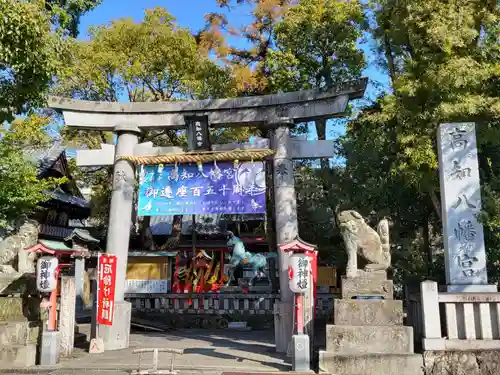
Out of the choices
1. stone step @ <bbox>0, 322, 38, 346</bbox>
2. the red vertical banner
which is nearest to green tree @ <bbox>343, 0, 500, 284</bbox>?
the red vertical banner

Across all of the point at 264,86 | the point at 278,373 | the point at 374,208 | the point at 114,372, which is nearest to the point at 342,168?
the point at 374,208

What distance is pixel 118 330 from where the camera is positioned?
11070 mm

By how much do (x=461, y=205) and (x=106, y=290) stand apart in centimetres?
826

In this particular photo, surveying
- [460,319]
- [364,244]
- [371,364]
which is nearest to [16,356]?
[371,364]

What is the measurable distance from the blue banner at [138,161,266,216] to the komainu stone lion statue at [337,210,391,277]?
2.80m

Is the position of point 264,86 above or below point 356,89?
above

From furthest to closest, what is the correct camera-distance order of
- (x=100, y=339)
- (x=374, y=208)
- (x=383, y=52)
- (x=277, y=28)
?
1. (x=277, y=28)
2. (x=383, y=52)
3. (x=374, y=208)
4. (x=100, y=339)

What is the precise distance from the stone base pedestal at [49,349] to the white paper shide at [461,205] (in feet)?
26.6

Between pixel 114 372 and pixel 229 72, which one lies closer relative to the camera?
pixel 114 372

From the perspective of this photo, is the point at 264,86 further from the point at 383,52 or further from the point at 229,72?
the point at 383,52

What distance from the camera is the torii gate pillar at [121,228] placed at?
11.1 meters

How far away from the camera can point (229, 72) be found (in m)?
19.5

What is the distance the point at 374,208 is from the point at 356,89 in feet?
13.0

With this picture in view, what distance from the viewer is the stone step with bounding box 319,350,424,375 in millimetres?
7961
